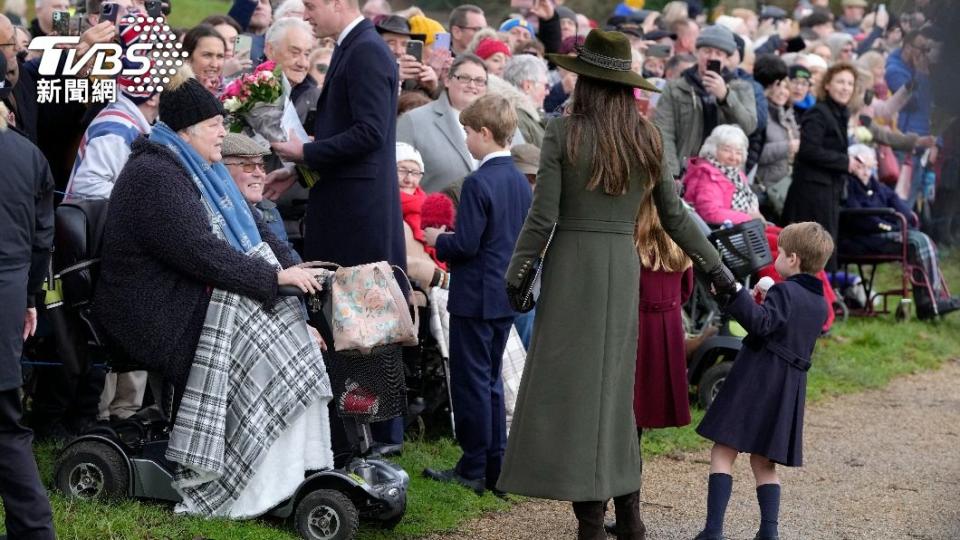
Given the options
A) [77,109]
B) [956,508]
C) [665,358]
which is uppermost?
[77,109]

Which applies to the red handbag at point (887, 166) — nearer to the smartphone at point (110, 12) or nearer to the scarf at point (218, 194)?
the smartphone at point (110, 12)

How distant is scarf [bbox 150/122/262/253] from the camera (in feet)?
19.6

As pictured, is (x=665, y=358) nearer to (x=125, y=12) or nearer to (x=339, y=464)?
(x=339, y=464)

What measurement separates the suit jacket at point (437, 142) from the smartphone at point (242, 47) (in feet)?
4.03

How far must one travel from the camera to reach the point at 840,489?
25.4 ft

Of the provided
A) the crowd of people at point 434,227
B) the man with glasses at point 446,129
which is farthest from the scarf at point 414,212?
the man with glasses at point 446,129

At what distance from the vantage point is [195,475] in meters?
6.02

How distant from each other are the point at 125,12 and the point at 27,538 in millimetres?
3598

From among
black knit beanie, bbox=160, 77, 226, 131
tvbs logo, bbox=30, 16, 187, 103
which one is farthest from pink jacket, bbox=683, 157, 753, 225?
black knit beanie, bbox=160, 77, 226, 131

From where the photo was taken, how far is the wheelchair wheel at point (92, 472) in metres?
6.09

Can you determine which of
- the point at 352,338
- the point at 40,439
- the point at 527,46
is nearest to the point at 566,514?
the point at 352,338

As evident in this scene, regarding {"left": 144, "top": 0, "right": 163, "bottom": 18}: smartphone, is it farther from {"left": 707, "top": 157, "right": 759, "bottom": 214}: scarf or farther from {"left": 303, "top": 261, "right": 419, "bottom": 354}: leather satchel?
{"left": 707, "top": 157, "right": 759, "bottom": 214}: scarf

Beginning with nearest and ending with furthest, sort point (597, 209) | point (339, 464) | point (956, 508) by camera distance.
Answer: point (597, 209)
point (339, 464)
point (956, 508)

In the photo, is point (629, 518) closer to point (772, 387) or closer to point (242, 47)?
point (772, 387)
